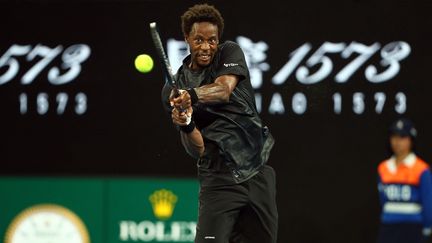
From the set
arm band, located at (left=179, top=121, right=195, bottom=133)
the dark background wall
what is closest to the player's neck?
the dark background wall

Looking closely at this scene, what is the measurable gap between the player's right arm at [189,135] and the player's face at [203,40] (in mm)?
415

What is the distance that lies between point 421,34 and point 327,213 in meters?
1.65

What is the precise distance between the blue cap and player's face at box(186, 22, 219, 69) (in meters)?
2.29

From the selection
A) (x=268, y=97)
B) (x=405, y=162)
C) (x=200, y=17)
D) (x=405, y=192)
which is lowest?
(x=405, y=192)

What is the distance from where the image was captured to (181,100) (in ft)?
Result: 16.6

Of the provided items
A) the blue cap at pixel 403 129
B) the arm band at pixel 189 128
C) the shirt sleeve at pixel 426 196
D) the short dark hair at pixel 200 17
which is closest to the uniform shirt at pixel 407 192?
the shirt sleeve at pixel 426 196

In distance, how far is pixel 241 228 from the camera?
18.6ft

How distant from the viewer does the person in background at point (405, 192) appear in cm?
707

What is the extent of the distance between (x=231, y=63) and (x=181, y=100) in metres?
0.53

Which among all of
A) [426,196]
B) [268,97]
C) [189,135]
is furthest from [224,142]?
Answer: [268,97]

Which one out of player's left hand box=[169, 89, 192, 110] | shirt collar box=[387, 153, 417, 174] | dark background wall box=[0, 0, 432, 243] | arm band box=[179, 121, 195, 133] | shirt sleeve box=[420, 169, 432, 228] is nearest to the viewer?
player's left hand box=[169, 89, 192, 110]

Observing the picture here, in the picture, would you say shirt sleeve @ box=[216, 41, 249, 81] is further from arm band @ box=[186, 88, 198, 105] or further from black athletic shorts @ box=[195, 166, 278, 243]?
black athletic shorts @ box=[195, 166, 278, 243]

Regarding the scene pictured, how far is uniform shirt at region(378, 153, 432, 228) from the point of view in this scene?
7047mm

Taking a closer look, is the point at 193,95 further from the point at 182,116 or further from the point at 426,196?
the point at 426,196
